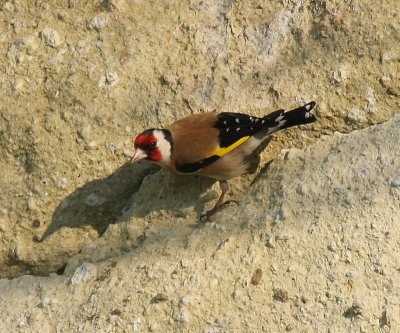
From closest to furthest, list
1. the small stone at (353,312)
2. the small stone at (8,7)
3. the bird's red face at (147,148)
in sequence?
the small stone at (353,312), the bird's red face at (147,148), the small stone at (8,7)

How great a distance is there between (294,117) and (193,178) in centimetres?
78

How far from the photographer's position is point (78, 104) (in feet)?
17.0

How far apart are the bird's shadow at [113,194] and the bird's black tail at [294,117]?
22.5 inches

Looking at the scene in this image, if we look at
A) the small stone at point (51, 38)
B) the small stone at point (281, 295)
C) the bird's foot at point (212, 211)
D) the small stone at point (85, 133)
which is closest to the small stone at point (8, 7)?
the small stone at point (51, 38)

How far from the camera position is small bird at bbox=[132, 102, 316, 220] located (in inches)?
187

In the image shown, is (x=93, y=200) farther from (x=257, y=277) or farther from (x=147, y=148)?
(x=257, y=277)

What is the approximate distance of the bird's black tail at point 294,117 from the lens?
471 centimetres

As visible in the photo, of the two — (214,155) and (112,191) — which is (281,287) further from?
(112,191)

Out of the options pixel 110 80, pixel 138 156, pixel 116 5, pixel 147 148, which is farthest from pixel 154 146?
pixel 116 5

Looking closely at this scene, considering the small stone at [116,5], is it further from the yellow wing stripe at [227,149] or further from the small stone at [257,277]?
the small stone at [257,277]

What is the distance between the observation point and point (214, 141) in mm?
4949

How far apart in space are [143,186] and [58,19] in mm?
1273

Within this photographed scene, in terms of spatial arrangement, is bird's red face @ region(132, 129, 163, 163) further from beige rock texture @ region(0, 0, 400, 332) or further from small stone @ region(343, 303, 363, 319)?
small stone @ region(343, 303, 363, 319)

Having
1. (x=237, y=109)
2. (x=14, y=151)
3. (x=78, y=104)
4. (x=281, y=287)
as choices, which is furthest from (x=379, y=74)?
(x=14, y=151)
